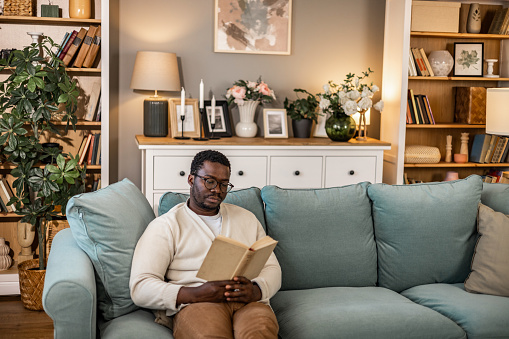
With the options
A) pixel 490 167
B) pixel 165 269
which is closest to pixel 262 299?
pixel 165 269

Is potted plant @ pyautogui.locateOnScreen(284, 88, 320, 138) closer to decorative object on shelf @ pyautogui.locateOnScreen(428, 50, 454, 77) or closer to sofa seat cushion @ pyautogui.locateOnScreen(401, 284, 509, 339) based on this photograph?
decorative object on shelf @ pyautogui.locateOnScreen(428, 50, 454, 77)

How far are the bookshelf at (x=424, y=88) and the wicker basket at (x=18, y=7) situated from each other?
2.51m

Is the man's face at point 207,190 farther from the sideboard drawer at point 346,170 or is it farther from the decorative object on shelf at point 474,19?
the decorative object on shelf at point 474,19

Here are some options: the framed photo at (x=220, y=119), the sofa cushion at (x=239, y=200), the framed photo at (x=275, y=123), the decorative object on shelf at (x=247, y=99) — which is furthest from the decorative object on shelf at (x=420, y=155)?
the sofa cushion at (x=239, y=200)

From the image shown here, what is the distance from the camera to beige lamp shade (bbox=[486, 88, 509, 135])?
324 centimetres

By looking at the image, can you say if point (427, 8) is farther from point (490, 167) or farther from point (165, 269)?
point (165, 269)

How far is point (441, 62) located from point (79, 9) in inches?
103

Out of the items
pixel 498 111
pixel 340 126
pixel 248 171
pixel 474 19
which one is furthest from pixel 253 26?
pixel 498 111

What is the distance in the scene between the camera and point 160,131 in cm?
415

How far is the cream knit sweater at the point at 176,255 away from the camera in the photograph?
2.13 metres

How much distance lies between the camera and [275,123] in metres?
4.40

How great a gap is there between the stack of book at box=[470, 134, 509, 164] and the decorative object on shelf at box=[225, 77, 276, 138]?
5.43ft

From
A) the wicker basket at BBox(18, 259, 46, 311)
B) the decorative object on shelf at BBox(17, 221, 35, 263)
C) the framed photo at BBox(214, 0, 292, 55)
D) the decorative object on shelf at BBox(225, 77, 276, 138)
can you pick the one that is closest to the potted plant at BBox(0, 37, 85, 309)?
the wicker basket at BBox(18, 259, 46, 311)

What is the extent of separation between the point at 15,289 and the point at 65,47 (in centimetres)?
160
